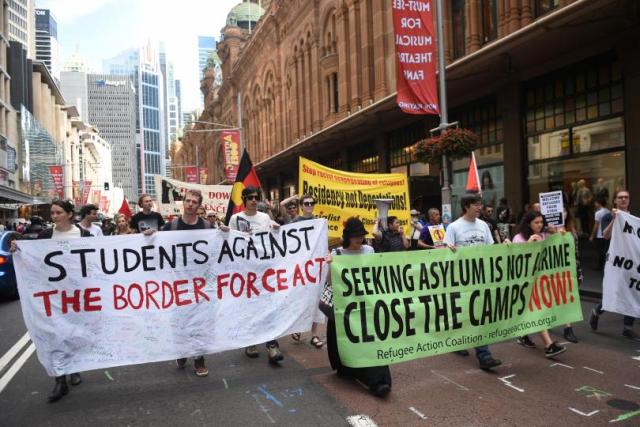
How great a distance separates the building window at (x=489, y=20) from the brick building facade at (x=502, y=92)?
0.03 meters

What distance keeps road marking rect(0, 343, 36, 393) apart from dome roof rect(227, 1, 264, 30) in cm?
6551

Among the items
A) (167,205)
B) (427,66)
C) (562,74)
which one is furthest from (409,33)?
(167,205)

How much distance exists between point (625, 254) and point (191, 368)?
17.3 ft

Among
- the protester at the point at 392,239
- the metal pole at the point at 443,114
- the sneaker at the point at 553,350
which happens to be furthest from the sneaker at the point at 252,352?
the metal pole at the point at 443,114

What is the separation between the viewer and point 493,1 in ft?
53.0

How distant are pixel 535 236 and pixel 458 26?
47.7 feet

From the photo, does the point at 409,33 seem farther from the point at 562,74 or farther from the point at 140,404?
the point at 140,404

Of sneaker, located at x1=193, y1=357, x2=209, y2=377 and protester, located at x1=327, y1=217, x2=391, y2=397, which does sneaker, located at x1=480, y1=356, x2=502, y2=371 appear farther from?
sneaker, located at x1=193, y1=357, x2=209, y2=377

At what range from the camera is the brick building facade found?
464 inches

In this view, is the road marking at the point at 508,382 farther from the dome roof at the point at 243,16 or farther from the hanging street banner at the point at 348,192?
the dome roof at the point at 243,16

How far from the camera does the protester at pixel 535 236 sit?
541cm

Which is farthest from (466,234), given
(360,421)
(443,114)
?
(443,114)

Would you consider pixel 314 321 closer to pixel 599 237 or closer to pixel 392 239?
pixel 392 239

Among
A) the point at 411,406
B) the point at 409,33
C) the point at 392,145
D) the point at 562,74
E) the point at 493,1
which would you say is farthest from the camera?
the point at 392,145
